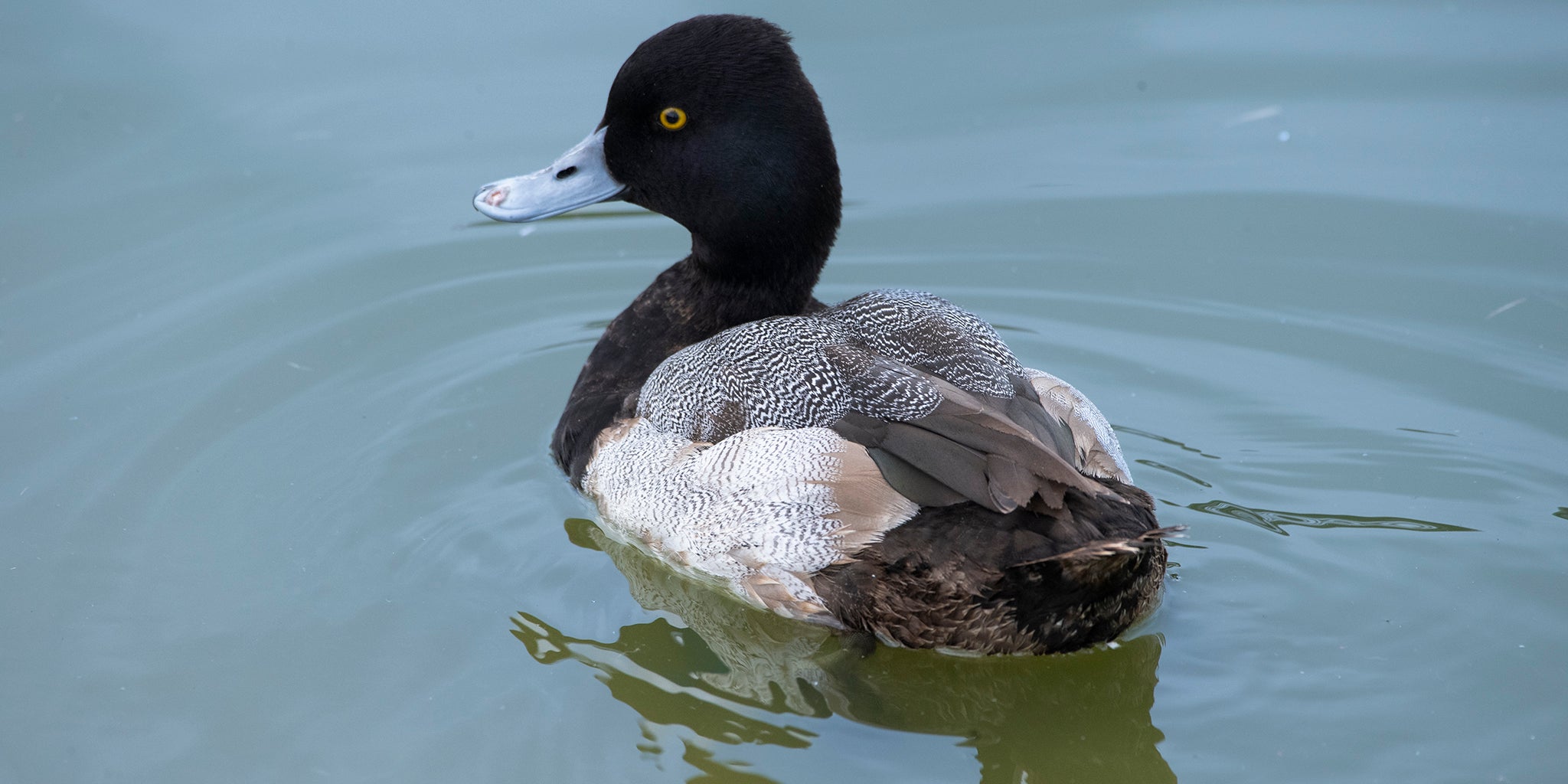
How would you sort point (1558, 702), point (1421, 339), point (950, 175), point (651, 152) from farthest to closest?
point (950, 175) → point (1421, 339) → point (651, 152) → point (1558, 702)

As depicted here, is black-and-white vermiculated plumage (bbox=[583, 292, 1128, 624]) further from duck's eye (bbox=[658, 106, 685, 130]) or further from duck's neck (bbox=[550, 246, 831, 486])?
duck's eye (bbox=[658, 106, 685, 130])

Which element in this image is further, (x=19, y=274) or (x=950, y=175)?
(x=950, y=175)

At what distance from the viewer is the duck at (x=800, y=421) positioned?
423 centimetres

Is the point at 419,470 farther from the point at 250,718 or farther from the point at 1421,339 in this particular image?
the point at 1421,339

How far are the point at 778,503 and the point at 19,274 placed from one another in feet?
14.9

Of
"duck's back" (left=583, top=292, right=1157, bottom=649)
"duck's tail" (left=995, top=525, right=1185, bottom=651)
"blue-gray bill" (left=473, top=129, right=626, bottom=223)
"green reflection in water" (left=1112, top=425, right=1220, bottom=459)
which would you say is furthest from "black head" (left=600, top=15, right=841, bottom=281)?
"duck's tail" (left=995, top=525, right=1185, bottom=651)

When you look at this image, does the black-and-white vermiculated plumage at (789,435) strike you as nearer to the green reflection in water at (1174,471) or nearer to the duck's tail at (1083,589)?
the duck's tail at (1083,589)

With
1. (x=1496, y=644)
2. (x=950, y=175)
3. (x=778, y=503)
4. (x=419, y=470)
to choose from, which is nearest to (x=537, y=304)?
(x=419, y=470)

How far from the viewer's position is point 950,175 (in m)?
7.88

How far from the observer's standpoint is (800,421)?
4676 mm

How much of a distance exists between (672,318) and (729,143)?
2.76 feet

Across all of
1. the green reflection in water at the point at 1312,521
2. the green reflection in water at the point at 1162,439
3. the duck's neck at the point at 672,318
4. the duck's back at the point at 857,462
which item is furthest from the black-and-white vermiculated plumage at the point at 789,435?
the green reflection in water at the point at 1162,439

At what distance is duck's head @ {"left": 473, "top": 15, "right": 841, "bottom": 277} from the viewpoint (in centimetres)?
519

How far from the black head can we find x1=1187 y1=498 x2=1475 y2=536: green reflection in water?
1801 mm
